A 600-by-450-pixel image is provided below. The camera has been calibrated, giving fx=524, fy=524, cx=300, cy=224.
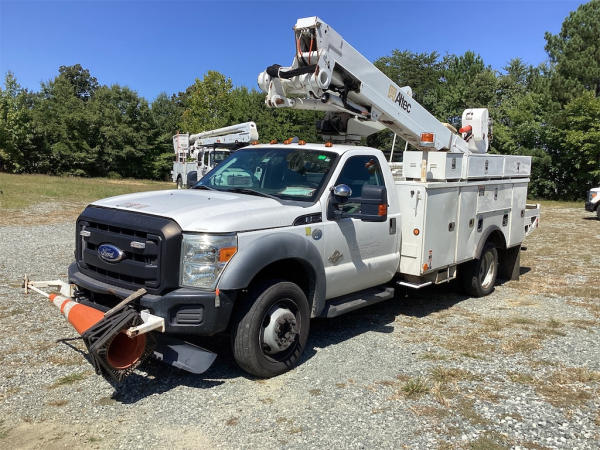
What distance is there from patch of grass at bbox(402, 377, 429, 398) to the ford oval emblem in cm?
265

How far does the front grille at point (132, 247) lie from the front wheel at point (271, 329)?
712mm

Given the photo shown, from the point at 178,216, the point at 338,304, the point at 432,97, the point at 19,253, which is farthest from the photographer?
the point at 432,97

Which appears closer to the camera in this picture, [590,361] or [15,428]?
[15,428]

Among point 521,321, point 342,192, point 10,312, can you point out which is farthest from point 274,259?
point 521,321

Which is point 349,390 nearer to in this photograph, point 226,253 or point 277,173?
point 226,253

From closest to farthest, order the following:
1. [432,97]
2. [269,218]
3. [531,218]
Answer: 1. [269,218]
2. [531,218]
3. [432,97]

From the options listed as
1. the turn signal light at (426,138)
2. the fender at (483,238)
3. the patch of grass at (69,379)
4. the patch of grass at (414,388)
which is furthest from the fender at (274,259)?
the fender at (483,238)

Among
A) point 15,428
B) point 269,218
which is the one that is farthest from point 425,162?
point 15,428

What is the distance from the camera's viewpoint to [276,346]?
460cm

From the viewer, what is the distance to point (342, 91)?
20.8ft

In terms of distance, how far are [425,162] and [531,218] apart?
3.87 m

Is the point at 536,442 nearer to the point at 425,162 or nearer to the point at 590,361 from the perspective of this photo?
the point at 590,361

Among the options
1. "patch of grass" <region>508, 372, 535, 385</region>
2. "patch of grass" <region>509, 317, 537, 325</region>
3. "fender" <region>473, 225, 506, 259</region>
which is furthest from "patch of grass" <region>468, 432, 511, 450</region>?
"fender" <region>473, 225, 506, 259</region>

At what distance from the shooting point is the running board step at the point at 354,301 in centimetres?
519
